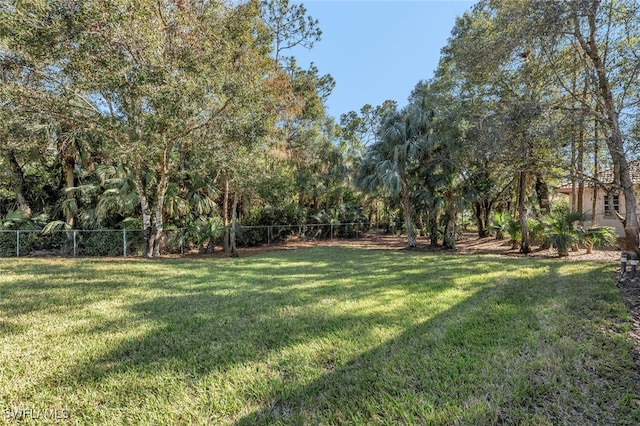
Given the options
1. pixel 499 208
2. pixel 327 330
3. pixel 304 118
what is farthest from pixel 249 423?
pixel 499 208

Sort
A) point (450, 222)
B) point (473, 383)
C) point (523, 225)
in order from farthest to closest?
1. point (450, 222)
2. point (523, 225)
3. point (473, 383)

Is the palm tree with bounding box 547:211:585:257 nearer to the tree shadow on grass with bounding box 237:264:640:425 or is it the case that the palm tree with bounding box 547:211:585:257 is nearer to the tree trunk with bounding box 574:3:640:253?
the tree trunk with bounding box 574:3:640:253

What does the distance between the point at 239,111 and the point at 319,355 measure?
7983 mm

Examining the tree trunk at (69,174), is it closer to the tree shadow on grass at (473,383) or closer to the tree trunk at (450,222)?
the tree shadow on grass at (473,383)

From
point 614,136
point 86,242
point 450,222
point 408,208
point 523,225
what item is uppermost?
point 614,136

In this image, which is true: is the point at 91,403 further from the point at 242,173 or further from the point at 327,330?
the point at 242,173

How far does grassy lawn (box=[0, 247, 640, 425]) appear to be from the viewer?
2.01 meters

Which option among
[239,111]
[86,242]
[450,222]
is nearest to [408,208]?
[450,222]

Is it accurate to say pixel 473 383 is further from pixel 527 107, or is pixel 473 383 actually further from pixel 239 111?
pixel 239 111

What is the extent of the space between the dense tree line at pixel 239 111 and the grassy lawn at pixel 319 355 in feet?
15.6

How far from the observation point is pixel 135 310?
4145 millimetres

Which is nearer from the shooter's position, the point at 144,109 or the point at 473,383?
the point at 473,383

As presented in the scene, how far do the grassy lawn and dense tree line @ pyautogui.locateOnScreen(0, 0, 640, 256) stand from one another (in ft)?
15.6

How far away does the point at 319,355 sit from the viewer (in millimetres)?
2752
